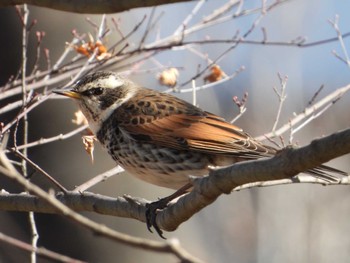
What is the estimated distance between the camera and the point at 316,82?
603 inches

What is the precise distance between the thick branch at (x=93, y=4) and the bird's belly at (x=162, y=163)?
1.68m

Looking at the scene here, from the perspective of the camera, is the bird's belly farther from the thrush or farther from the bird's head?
the bird's head

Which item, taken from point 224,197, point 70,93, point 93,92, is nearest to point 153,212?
point 70,93

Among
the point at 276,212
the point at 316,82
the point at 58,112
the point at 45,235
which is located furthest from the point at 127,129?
the point at 316,82

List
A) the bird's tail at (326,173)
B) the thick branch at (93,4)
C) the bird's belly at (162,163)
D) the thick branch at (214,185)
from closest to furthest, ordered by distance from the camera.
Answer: the thick branch at (214,185) < the thick branch at (93,4) < the bird's tail at (326,173) < the bird's belly at (162,163)

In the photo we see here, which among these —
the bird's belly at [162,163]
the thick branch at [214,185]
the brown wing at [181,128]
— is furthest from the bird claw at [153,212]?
the brown wing at [181,128]

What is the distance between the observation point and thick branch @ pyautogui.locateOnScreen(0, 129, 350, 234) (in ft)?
12.1

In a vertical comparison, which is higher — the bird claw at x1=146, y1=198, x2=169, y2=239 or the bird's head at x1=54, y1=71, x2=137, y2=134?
the bird's head at x1=54, y1=71, x2=137, y2=134

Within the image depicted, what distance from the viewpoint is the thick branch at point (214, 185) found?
12.1 ft

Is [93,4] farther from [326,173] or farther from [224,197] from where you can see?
[224,197]

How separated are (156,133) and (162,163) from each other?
1.27 ft

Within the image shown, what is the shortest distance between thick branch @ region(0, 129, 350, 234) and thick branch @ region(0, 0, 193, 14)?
0.98 meters

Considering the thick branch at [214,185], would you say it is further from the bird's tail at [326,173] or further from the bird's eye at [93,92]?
the bird's eye at [93,92]

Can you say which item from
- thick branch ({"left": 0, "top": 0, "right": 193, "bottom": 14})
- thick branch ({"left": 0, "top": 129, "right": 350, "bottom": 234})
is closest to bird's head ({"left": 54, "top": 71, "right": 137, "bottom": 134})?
thick branch ({"left": 0, "top": 129, "right": 350, "bottom": 234})
